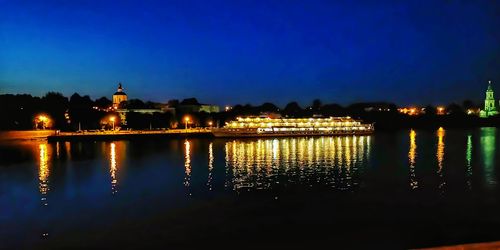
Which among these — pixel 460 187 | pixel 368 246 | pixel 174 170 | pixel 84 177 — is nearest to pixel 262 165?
pixel 174 170

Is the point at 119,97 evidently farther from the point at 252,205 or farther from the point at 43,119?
the point at 252,205

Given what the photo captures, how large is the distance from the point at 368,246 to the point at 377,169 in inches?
540

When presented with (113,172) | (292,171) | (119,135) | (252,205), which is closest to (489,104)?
(119,135)

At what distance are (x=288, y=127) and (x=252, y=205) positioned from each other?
46.0 meters

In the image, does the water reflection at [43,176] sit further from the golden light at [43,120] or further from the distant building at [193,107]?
the distant building at [193,107]

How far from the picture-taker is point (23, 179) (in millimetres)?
21031

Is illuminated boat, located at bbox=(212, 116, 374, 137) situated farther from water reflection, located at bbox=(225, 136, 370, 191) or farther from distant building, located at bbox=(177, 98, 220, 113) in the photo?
distant building, located at bbox=(177, 98, 220, 113)

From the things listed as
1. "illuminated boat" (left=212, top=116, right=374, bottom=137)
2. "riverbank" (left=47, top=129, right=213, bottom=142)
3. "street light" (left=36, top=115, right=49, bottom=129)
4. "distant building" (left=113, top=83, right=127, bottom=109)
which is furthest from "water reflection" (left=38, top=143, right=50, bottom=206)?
"distant building" (left=113, top=83, right=127, bottom=109)

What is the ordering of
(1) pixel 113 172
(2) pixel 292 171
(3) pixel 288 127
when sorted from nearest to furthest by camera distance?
(2) pixel 292 171
(1) pixel 113 172
(3) pixel 288 127

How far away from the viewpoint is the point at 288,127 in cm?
5978

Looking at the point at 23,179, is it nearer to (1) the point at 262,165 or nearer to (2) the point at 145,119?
(1) the point at 262,165

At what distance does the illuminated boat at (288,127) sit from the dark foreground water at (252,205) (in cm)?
2989

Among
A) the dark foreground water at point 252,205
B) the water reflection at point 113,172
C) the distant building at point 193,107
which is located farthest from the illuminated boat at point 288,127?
the distant building at point 193,107

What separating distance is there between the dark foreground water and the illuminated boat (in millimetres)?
29893
